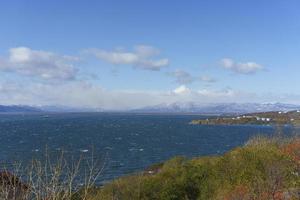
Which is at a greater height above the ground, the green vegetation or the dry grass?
the dry grass

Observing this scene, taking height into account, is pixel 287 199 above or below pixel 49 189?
below

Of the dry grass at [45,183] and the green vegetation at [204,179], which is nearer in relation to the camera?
the dry grass at [45,183]

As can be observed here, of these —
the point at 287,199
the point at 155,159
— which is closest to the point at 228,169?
the point at 287,199

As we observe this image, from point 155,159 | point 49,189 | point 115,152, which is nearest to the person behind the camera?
point 49,189

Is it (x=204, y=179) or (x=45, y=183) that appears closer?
(x=45, y=183)

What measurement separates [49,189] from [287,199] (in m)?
13.1

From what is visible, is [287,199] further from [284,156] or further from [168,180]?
[168,180]

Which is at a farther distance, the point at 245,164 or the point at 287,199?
the point at 245,164

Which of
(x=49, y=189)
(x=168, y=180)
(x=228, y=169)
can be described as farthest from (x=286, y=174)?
(x=49, y=189)

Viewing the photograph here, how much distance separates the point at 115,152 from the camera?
313ft

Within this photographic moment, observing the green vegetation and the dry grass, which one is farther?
the green vegetation

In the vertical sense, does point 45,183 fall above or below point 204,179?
above

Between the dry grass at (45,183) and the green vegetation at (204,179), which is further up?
the dry grass at (45,183)

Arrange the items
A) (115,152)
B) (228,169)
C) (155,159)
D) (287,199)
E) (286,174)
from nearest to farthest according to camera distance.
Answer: (287,199)
(286,174)
(228,169)
(155,159)
(115,152)
